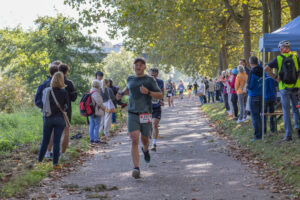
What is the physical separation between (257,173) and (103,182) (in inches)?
108

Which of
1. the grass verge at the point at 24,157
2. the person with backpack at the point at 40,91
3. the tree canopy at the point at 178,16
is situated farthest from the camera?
the tree canopy at the point at 178,16

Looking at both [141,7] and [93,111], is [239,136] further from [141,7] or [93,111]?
[141,7]

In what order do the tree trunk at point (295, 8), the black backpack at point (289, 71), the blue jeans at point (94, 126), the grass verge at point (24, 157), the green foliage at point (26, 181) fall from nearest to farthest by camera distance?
the green foliage at point (26, 181) < the grass verge at point (24, 157) < the black backpack at point (289, 71) < the blue jeans at point (94, 126) < the tree trunk at point (295, 8)

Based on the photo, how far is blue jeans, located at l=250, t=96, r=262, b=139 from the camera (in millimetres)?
10617

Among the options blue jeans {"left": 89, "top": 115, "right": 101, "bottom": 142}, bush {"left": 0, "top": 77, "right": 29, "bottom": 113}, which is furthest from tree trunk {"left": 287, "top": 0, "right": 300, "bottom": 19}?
bush {"left": 0, "top": 77, "right": 29, "bottom": 113}

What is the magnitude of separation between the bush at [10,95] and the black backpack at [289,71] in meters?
16.1

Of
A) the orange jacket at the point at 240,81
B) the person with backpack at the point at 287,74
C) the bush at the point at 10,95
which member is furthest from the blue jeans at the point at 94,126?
the bush at the point at 10,95

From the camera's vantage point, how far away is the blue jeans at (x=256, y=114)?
10.6 m

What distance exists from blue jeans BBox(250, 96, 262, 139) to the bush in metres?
14.7

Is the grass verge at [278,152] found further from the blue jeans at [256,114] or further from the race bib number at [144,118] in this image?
the race bib number at [144,118]

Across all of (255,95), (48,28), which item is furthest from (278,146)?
(48,28)

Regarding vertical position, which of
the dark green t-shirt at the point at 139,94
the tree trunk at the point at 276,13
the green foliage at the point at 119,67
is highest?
the green foliage at the point at 119,67

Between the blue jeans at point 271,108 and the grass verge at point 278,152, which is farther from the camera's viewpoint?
the blue jeans at point 271,108

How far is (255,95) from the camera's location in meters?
10.7
